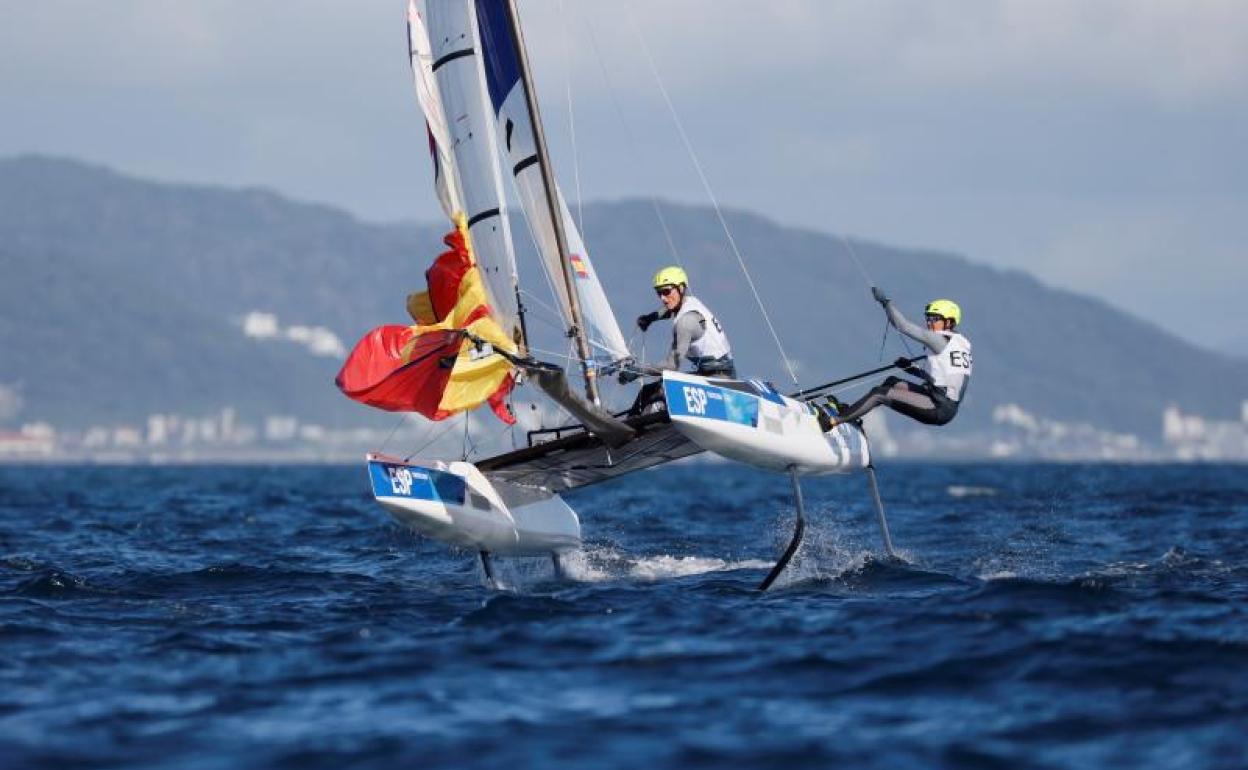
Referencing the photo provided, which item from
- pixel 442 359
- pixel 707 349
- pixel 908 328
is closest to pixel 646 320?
pixel 707 349

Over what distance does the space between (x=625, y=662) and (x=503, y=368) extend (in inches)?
195

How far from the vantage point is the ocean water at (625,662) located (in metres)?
8.03

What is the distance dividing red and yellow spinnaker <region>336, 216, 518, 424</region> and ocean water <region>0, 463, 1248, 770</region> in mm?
1481

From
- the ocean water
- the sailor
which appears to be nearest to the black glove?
the sailor

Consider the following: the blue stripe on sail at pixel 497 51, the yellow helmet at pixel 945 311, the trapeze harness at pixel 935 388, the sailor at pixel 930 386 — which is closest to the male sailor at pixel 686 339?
the sailor at pixel 930 386

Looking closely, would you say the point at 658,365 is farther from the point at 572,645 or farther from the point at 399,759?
the point at 399,759

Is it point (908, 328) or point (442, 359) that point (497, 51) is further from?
Result: point (908, 328)

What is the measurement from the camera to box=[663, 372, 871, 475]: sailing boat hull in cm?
1345

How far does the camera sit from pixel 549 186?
15000mm

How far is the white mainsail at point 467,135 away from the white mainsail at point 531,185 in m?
0.20

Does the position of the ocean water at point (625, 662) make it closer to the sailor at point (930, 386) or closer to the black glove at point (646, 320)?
the sailor at point (930, 386)

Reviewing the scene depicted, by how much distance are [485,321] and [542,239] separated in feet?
4.05

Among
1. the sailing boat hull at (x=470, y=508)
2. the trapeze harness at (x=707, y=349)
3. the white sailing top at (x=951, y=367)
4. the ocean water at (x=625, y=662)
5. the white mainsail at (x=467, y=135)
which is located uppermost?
the white mainsail at (x=467, y=135)

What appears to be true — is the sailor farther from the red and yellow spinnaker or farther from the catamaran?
the red and yellow spinnaker
